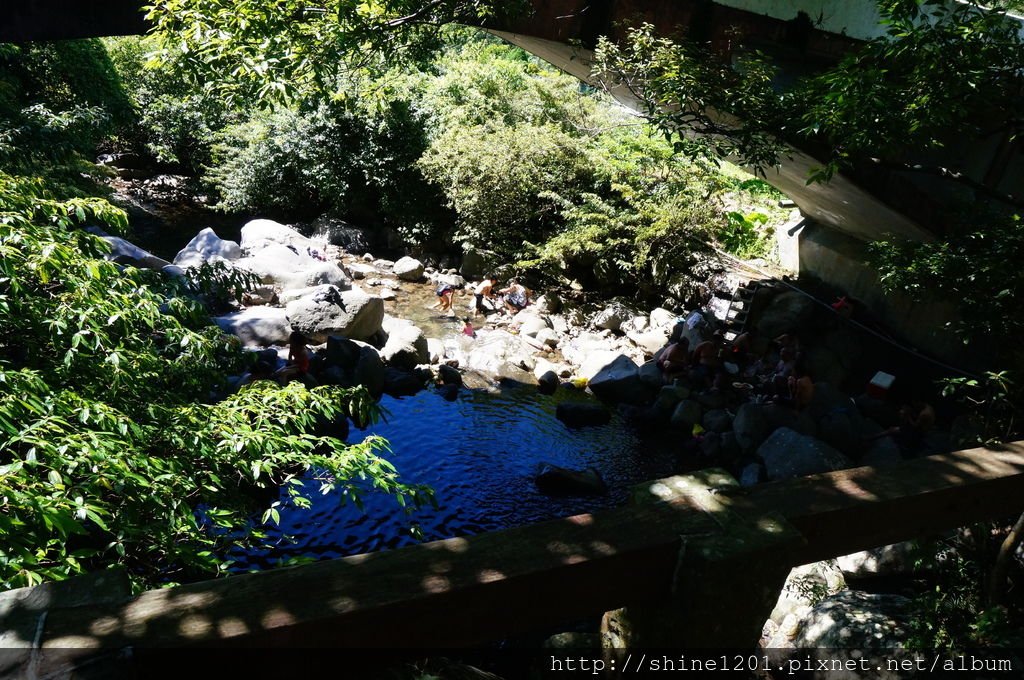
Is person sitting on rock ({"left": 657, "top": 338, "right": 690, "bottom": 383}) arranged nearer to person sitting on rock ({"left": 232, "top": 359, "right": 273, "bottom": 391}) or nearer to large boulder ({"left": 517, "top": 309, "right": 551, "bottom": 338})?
large boulder ({"left": 517, "top": 309, "right": 551, "bottom": 338})

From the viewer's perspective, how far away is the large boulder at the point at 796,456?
8859mm

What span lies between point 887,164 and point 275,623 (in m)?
6.66

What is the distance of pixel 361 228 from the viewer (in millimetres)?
19156

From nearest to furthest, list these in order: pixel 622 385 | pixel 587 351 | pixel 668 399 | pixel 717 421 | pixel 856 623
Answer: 1. pixel 856 623
2. pixel 717 421
3. pixel 668 399
4. pixel 622 385
5. pixel 587 351

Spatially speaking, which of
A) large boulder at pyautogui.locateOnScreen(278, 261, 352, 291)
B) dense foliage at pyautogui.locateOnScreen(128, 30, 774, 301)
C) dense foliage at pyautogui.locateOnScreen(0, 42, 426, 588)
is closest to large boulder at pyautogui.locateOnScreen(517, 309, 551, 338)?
dense foliage at pyautogui.locateOnScreen(128, 30, 774, 301)

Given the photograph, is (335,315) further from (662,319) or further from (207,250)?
(662,319)

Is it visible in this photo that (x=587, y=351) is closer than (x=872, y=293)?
No

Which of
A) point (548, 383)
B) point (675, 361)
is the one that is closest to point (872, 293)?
point (675, 361)

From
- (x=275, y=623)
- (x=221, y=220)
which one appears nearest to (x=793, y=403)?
(x=275, y=623)

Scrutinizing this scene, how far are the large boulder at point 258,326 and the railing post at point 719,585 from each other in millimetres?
10966

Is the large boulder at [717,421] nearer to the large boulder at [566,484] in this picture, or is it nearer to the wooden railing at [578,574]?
the large boulder at [566,484]

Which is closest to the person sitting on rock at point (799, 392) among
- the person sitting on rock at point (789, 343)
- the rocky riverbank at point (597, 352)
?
the rocky riverbank at point (597, 352)

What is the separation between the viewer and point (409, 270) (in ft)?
54.3

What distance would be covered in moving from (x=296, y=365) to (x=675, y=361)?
6.72 meters
